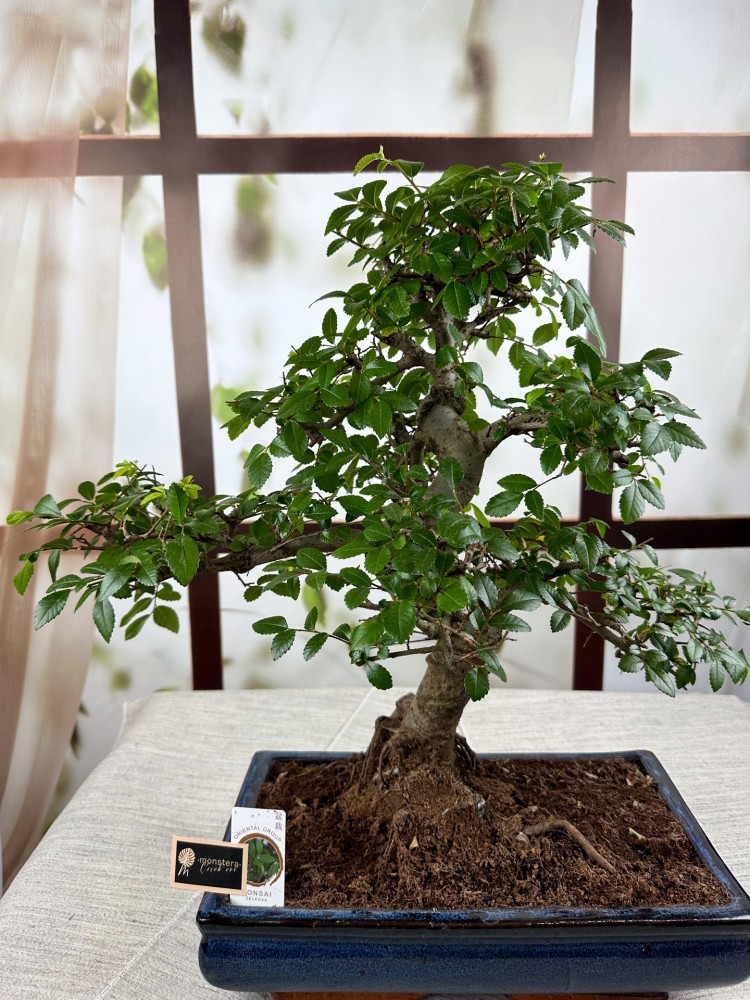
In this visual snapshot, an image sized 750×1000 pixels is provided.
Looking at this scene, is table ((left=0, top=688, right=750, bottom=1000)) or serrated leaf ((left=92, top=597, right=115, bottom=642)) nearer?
serrated leaf ((left=92, top=597, right=115, bottom=642))

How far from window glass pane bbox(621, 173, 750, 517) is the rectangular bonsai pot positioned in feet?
4.29

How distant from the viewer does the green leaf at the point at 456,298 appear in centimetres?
97

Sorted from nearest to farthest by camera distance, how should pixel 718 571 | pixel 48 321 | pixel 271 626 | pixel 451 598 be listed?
pixel 451 598, pixel 271 626, pixel 48 321, pixel 718 571

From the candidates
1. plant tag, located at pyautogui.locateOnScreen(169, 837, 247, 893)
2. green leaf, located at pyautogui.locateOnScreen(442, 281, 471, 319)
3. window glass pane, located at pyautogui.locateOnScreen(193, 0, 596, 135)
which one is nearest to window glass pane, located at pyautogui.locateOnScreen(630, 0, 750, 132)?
window glass pane, located at pyautogui.locateOnScreen(193, 0, 596, 135)

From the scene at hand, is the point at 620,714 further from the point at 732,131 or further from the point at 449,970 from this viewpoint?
the point at 732,131

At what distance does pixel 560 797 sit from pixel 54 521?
78 centimetres

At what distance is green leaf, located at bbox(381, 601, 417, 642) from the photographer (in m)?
0.84

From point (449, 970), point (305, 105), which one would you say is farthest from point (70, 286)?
point (449, 970)

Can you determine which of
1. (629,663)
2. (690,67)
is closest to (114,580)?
(629,663)

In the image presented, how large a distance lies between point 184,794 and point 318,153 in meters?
1.38

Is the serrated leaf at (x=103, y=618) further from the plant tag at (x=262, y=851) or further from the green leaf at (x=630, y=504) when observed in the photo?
the green leaf at (x=630, y=504)

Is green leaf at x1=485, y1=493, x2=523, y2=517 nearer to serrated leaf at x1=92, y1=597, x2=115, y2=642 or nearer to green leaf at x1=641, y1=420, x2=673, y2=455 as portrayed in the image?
green leaf at x1=641, y1=420, x2=673, y2=455

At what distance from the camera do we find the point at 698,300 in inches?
82.0

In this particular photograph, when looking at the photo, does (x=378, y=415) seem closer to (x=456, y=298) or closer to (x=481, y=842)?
(x=456, y=298)
